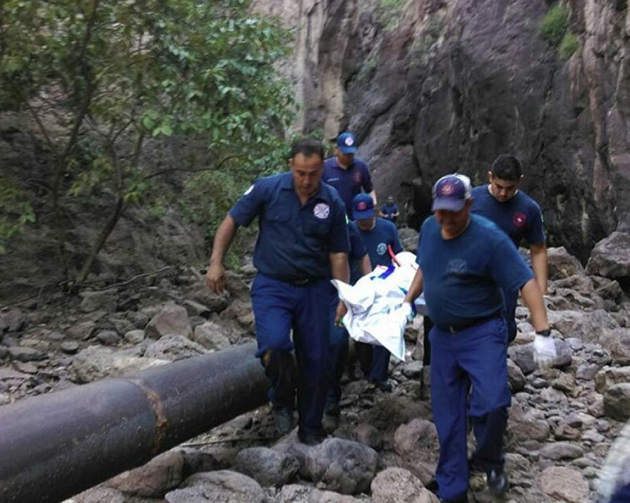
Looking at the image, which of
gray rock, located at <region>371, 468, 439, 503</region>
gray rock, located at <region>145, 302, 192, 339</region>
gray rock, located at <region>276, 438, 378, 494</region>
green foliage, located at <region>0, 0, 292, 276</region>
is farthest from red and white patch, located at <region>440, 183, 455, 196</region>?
green foliage, located at <region>0, 0, 292, 276</region>

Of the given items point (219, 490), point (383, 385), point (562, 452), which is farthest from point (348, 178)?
point (219, 490)

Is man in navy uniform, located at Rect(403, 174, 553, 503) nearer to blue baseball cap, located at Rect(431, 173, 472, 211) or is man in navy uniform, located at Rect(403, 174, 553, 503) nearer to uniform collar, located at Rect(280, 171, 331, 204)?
blue baseball cap, located at Rect(431, 173, 472, 211)

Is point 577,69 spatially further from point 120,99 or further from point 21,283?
point 21,283

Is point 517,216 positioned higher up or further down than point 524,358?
higher up

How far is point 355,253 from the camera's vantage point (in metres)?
5.27

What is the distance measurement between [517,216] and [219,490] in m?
2.55

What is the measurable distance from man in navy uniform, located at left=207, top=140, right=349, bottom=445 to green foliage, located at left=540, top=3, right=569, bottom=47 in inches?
420

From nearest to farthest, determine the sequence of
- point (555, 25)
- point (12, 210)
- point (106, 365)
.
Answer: point (106, 365) < point (12, 210) < point (555, 25)

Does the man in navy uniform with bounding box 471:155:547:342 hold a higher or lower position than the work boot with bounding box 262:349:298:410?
higher

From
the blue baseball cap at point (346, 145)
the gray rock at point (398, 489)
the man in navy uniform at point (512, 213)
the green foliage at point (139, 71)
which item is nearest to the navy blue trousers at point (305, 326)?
the gray rock at point (398, 489)

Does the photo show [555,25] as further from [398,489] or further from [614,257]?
[398,489]

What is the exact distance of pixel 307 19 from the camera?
21016 millimetres

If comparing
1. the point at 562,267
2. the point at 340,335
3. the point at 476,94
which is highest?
the point at 476,94

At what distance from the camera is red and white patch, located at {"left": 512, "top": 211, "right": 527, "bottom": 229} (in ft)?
14.9
